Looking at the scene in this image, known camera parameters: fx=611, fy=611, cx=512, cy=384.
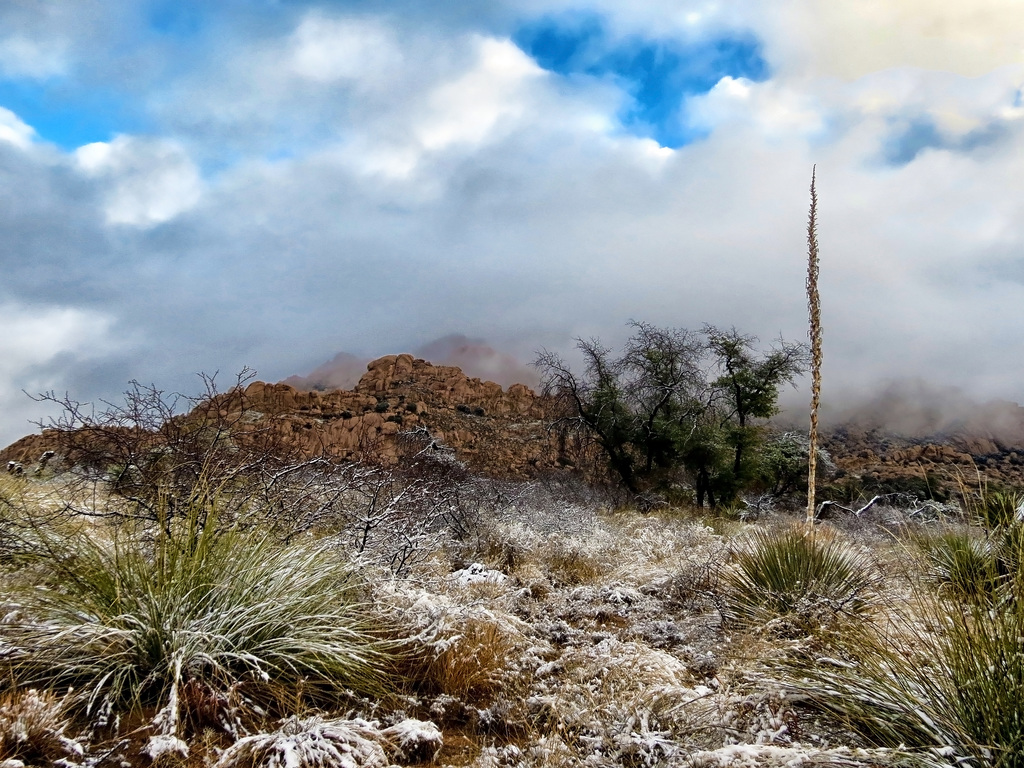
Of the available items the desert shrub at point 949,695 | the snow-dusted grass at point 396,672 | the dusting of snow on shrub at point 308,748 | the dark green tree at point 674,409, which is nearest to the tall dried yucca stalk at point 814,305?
the snow-dusted grass at point 396,672

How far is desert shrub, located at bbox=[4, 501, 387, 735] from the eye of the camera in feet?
9.09

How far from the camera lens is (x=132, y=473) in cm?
591

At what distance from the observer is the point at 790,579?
513 centimetres

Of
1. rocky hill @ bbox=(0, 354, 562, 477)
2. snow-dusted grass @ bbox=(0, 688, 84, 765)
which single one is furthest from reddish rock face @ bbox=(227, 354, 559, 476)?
snow-dusted grass @ bbox=(0, 688, 84, 765)

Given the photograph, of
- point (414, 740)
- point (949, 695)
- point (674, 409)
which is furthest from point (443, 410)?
point (949, 695)

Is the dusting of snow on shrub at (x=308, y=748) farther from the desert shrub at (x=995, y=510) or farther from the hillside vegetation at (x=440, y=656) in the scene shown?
the desert shrub at (x=995, y=510)

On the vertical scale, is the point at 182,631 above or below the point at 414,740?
above

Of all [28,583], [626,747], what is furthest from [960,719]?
[28,583]

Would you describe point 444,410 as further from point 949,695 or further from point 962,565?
point 949,695

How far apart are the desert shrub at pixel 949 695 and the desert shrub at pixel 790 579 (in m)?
1.86

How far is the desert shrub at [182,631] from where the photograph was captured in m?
2.77

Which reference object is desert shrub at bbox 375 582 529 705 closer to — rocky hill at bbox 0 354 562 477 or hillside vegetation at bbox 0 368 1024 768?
hillside vegetation at bbox 0 368 1024 768

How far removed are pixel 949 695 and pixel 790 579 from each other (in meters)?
2.91

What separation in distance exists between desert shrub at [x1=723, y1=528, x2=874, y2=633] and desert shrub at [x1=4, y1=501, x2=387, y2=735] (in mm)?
3006
